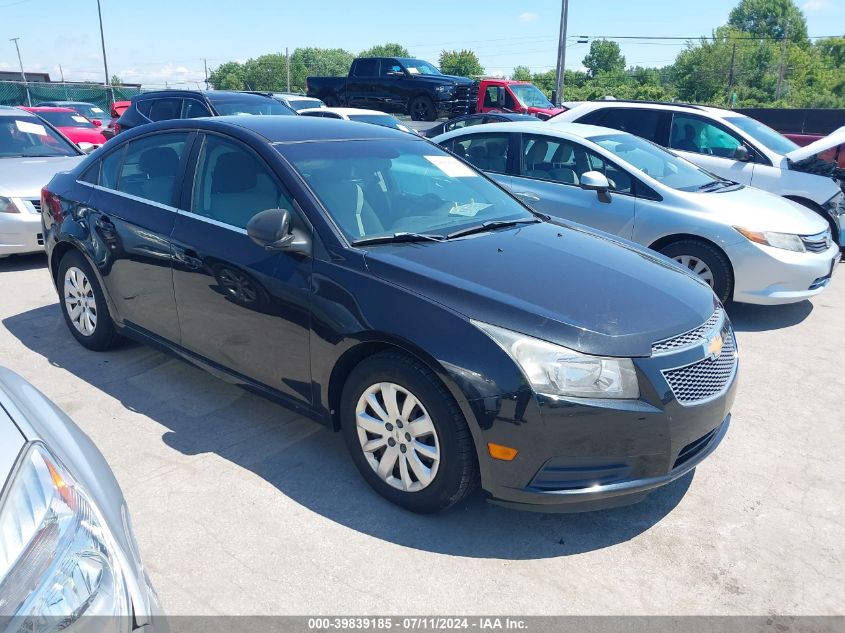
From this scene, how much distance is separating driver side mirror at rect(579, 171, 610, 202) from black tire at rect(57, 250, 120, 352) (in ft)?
12.9

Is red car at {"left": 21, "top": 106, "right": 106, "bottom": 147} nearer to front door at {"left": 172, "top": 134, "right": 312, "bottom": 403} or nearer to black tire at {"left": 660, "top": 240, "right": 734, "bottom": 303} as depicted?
front door at {"left": 172, "top": 134, "right": 312, "bottom": 403}

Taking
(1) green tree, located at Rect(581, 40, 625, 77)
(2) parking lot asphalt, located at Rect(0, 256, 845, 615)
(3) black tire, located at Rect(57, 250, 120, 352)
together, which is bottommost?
(2) parking lot asphalt, located at Rect(0, 256, 845, 615)

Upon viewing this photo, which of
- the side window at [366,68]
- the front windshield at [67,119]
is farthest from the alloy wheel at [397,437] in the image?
the side window at [366,68]

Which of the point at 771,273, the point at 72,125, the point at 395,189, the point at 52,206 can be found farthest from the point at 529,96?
the point at 395,189

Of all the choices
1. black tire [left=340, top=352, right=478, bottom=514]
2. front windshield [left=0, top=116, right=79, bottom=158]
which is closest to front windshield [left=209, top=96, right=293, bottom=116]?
front windshield [left=0, top=116, right=79, bottom=158]

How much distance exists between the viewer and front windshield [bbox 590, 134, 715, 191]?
646cm

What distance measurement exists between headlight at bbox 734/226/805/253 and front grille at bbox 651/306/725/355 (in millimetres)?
2820

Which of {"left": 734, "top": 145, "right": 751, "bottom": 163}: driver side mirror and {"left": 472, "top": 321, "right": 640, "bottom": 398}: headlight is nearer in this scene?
{"left": 472, "top": 321, "right": 640, "bottom": 398}: headlight

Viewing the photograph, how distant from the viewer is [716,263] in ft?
19.4

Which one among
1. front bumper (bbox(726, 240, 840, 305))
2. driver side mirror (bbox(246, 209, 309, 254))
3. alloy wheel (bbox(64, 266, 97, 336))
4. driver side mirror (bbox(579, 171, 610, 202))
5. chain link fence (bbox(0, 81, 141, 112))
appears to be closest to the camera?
driver side mirror (bbox(246, 209, 309, 254))

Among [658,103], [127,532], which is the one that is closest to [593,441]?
[127,532]

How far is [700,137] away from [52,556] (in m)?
8.58

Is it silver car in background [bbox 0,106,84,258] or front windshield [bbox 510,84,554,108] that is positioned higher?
front windshield [bbox 510,84,554,108]

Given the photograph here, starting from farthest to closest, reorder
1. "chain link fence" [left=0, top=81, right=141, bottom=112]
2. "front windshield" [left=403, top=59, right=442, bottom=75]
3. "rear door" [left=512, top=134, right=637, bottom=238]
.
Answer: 1. "chain link fence" [left=0, top=81, right=141, bottom=112]
2. "front windshield" [left=403, top=59, right=442, bottom=75]
3. "rear door" [left=512, top=134, right=637, bottom=238]
